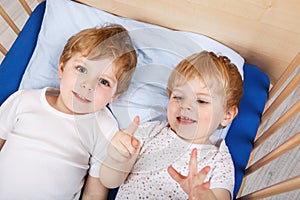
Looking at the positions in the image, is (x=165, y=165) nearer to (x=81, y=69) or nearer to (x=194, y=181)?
(x=194, y=181)

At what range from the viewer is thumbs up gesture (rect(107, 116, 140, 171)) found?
78 cm

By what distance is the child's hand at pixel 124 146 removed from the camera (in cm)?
77

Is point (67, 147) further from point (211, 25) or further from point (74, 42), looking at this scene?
point (211, 25)

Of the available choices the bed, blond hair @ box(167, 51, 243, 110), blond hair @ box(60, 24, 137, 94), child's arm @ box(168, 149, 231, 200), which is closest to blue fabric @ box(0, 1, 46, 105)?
the bed

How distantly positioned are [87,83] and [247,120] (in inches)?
17.6

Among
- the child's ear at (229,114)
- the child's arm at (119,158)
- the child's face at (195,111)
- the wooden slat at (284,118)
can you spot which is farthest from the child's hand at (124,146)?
the wooden slat at (284,118)

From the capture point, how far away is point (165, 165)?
2.75 feet

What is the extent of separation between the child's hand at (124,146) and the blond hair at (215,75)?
17 cm

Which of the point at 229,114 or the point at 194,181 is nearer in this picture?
the point at 194,181

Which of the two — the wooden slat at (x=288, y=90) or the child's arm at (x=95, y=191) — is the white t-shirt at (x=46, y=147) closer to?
the child's arm at (x=95, y=191)

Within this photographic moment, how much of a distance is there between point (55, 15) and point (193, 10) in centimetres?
38

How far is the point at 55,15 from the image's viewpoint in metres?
1.03

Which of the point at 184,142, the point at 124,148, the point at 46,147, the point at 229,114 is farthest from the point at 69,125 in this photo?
the point at 229,114

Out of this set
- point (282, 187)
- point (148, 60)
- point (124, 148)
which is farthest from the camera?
point (148, 60)
